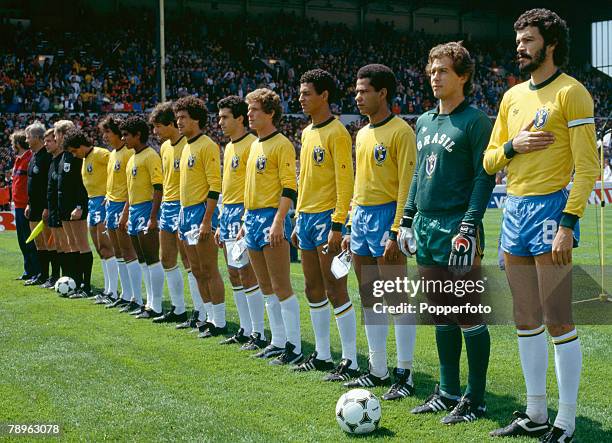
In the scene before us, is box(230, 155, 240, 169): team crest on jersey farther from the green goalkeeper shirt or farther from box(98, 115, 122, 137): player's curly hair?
box(98, 115, 122, 137): player's curly hair

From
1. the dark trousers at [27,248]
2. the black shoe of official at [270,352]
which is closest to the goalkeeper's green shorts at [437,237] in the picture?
the black shoe of official at [270,352]

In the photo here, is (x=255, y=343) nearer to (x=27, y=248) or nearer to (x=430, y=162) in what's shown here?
(x=430, y=162)

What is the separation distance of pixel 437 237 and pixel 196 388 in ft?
7.62

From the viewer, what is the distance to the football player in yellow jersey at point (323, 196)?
239 inches

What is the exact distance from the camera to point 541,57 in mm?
4312

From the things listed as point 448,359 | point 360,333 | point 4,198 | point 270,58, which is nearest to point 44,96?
point 4,198

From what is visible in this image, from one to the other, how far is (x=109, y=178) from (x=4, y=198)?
13069 millimetres

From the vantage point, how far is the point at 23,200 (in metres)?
12.7

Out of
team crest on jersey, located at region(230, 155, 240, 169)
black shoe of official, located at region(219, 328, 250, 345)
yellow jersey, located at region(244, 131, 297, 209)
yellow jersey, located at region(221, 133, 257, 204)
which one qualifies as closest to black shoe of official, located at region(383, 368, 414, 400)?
yellow jersey, located at region(244, 131, 297, 209)

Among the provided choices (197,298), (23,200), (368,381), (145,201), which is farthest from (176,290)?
(23,200)

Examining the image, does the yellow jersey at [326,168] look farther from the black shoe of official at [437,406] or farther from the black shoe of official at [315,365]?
the black shoe of official at [437,406]

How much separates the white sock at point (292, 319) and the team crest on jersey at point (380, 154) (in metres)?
1.68

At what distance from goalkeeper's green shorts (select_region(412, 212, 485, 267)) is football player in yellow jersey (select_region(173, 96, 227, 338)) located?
3.21 metres

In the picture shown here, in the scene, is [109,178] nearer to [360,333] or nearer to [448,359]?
[360,333]
